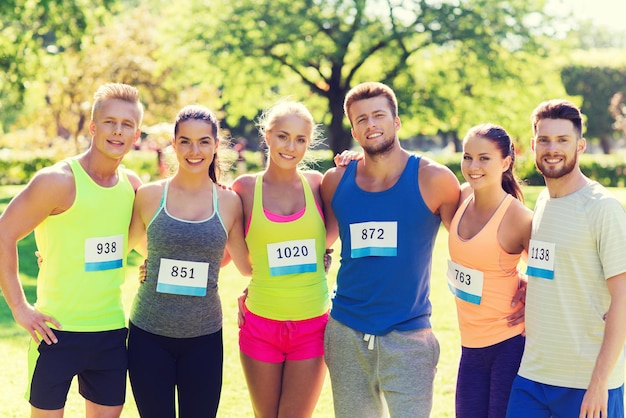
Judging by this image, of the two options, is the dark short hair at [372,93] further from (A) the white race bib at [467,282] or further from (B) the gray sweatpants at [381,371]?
(B) the gray sweatpants at [381,371]

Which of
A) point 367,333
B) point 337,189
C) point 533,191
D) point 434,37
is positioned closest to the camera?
point 367,333

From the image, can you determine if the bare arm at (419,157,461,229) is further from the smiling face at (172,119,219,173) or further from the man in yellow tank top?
the man in yellow tank top

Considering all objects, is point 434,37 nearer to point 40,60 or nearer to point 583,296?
point 40,60

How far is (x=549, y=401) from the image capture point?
3.00 meters

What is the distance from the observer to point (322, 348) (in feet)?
11.9

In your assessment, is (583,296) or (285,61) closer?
(583,296)

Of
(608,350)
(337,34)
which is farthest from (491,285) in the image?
(337,34)

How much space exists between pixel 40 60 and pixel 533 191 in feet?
53.5

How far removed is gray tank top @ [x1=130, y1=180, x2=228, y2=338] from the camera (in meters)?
3.35

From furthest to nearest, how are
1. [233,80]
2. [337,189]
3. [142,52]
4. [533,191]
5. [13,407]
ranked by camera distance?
[142,52] → [533,191] → [233,80] → [13,407] → [337,189]

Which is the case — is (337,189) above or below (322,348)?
above

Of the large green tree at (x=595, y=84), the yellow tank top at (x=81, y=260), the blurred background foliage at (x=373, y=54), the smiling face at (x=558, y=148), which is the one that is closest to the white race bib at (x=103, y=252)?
the yellow tank top at (x=81, y=260)

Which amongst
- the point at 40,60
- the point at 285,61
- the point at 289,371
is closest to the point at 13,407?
the point at 289,371

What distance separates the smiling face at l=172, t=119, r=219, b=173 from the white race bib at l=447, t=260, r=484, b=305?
4.42 feet
